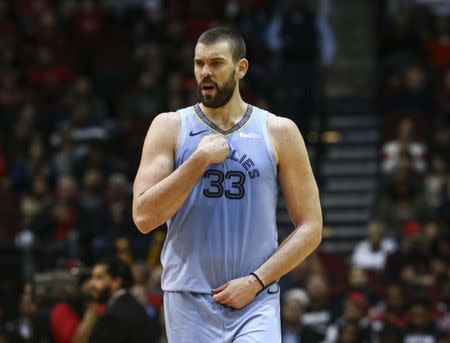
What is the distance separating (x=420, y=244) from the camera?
1402 centimetres

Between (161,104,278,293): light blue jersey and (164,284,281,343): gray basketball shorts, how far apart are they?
0.22 feet

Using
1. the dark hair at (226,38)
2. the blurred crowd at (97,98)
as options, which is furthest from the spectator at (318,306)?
the dark hair at (226,38)

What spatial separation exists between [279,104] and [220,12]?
12.0 ft

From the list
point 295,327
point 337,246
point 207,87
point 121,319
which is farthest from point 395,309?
point 207,87

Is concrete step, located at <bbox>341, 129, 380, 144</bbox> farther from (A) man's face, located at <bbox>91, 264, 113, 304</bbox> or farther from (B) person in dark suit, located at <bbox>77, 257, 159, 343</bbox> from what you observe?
(B) person in dark suit, located at <bbox>77, 257, 159, 343</bbox>

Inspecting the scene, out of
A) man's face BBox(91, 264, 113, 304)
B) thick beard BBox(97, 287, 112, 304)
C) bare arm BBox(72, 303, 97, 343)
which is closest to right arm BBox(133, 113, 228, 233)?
man's face BBox(91, 264, 113, 304)

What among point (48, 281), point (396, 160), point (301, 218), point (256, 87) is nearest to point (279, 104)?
point (256, 87)

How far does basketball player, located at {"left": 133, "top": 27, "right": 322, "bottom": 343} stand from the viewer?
5152mm

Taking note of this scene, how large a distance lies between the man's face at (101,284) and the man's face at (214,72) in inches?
146

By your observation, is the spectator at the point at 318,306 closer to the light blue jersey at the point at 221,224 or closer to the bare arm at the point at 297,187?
the bare arm at the point at 297,187

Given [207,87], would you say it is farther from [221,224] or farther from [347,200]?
[347,200]

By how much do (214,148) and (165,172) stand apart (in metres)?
0.31

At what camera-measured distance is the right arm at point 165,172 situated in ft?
16.4

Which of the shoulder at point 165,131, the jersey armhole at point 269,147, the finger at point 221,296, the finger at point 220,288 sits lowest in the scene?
the finger at point 221,296
